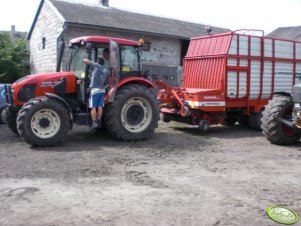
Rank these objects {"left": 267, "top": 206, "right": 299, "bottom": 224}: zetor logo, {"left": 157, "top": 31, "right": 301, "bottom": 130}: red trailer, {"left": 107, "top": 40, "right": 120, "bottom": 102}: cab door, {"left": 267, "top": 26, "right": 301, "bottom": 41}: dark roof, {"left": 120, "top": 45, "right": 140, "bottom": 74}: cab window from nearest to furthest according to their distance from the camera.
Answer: {"left": 267, "top": 206, "right": 299, "bottom": 224}: zetor logo → {"left": 107, "top": 40, "right": 120, "bottom": 102}: cab door → {"left": 120, "top": 45, "right": 140, "bottom": 74}: cab window → {"left": 157, "top": 31, "right": 301, "bottom": 130}: red trailer → {"left": 267, "top": 26, "right": 301, "bottom": 41}: dark roof

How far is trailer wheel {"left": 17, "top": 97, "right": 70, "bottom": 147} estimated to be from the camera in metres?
7.58

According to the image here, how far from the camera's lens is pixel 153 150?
7.87 m

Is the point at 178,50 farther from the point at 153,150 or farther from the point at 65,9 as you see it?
the point at 153,150

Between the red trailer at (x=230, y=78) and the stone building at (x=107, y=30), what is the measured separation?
739cm

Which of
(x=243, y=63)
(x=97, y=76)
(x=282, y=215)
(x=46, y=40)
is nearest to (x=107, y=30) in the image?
(x=46, y=40)

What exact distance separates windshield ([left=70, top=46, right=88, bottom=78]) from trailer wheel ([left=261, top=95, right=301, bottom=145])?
4185 mm

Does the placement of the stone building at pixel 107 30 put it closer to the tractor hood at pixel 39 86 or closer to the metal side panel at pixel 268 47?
the metal side panel at pixel 268 47

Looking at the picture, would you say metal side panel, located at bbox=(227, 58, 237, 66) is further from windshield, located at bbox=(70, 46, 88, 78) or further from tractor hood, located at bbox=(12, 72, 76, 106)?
tractor hood, located at bbox=(12, 72, 76, 106)

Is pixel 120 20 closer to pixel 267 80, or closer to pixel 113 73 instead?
pixel 267 80

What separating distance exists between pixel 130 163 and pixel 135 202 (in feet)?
6.71

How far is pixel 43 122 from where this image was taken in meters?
7.78

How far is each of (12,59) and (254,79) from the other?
16.5m

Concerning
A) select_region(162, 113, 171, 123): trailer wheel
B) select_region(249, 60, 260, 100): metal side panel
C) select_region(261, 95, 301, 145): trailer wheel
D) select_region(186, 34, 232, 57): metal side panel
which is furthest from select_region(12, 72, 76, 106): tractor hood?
select_region(249, 60, 260, 100): metal side panel

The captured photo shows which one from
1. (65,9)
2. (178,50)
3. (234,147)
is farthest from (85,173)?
(178,50)
